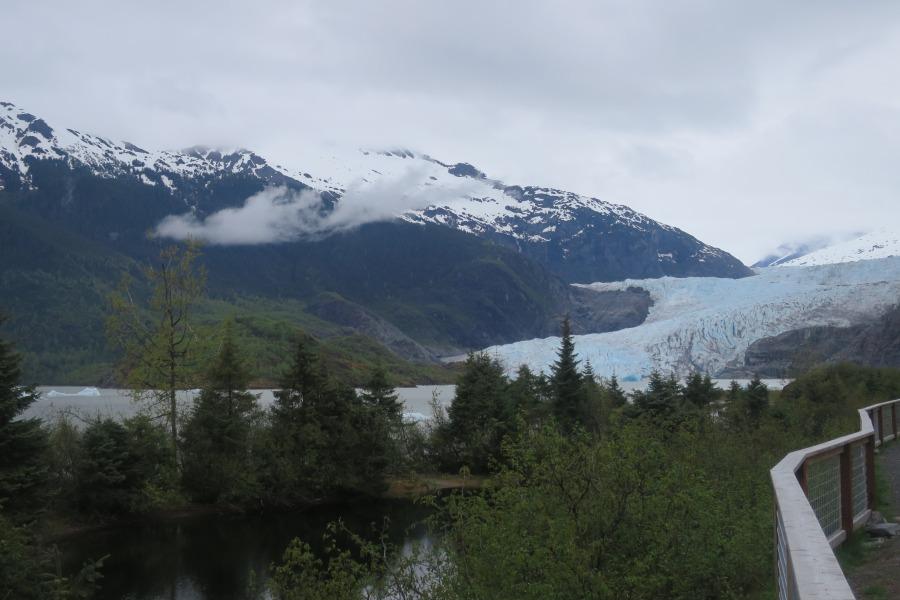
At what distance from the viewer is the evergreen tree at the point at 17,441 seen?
83.3 feet

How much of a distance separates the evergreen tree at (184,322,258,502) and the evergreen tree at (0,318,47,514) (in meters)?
13.3

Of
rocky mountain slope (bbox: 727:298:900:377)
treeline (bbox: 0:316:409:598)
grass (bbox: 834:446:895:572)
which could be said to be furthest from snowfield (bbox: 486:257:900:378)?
grass (bbox: 834:446:895:572)

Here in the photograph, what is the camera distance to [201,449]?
130 feet

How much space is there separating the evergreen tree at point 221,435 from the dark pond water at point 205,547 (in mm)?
1588

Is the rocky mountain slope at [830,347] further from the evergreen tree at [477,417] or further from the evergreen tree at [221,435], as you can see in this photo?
the evergreen tree at [221,435]

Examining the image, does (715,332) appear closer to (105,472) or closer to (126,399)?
(126,399)

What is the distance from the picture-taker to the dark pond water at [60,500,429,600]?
26.9 m

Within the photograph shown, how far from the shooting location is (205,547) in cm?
3284

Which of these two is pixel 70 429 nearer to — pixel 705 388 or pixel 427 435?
pixel 427 435

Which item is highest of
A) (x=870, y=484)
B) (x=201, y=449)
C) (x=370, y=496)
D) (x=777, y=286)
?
(x=777, y=286)

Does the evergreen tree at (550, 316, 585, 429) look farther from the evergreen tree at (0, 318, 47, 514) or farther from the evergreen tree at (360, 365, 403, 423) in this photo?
the evergreen tree at (0, 318, 47, 514)

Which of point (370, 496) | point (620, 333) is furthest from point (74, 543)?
point (620, 333)

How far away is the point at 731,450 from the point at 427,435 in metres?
33.5

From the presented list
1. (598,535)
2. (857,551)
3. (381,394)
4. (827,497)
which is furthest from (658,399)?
(857,551)
